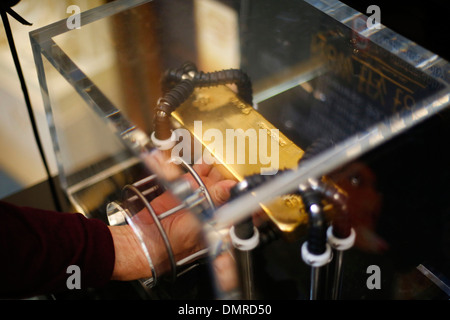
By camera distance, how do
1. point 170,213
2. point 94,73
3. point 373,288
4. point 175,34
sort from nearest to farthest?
point 170,213, point 373,288, point 94,73, point 175,34

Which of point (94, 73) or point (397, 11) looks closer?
point (94, 73)

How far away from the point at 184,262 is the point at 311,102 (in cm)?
49

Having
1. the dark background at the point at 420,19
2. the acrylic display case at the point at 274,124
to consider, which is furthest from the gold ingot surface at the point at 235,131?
the dark background at the point at 420,19

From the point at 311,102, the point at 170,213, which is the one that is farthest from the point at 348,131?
the point at 170,213

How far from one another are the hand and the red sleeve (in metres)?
0.03

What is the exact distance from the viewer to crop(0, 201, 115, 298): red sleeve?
739 millimetres

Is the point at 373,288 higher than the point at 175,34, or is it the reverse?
the point at 175,34

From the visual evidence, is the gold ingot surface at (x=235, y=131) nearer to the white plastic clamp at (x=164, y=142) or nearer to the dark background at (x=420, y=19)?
the white plastic clamp at (x=164, y=142)

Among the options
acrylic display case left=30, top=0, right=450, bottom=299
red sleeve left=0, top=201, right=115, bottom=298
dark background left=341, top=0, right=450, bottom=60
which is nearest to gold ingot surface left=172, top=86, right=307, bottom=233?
acrylic display case left=30, top=0, right=450, bottom=299

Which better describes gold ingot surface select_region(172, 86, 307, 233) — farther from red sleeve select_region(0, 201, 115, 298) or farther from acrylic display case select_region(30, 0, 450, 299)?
red sleeve select_region(0, 201, 115, 298)

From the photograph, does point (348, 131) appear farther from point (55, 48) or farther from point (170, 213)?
point (55, 48)

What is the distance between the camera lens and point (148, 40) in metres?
1.05

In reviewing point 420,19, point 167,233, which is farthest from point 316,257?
point 420,19
